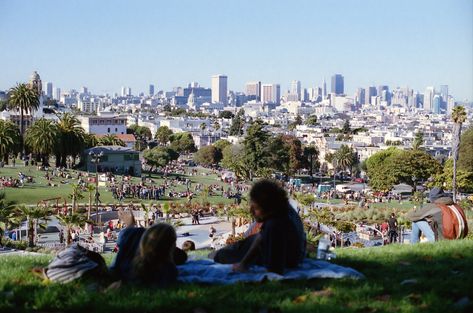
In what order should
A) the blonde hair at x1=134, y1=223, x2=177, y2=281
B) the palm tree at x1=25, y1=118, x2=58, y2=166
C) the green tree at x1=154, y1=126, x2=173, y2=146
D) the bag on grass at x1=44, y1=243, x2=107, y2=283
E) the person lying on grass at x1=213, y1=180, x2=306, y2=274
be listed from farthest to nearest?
the green tree at x1=154, y1=126, x2=173, y2=146
the palm tree at x1=25, y1=118, x2=58, y2=166
the person lying on grass at x1=213, y1=180, x2=306, y2=274
the bag on grass at x1=44, y1=243, x2=107, y2=283
the blonde hair at x1=134, y1=223, x2=177, y2=281

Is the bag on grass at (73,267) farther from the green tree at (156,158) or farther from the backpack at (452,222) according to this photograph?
the green tree at (156,158)

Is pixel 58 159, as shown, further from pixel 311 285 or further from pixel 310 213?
pixel 311 285

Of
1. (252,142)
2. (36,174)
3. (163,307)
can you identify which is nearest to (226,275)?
(163,307)

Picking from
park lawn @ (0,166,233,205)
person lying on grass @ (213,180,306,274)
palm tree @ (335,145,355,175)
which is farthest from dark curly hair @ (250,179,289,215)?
palm tree @ (335,145,355,175)

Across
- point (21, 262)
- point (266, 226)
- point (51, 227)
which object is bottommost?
point (51, 227)

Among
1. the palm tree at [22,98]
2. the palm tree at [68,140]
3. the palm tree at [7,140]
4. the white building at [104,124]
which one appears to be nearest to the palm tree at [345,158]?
the palm tree at [68,140]

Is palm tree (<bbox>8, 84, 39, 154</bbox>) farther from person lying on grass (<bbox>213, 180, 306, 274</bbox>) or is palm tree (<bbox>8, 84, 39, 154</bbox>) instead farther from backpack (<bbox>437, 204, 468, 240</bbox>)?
person lying on grass (<bbox>213, 180, 306, 274</bbox>)
